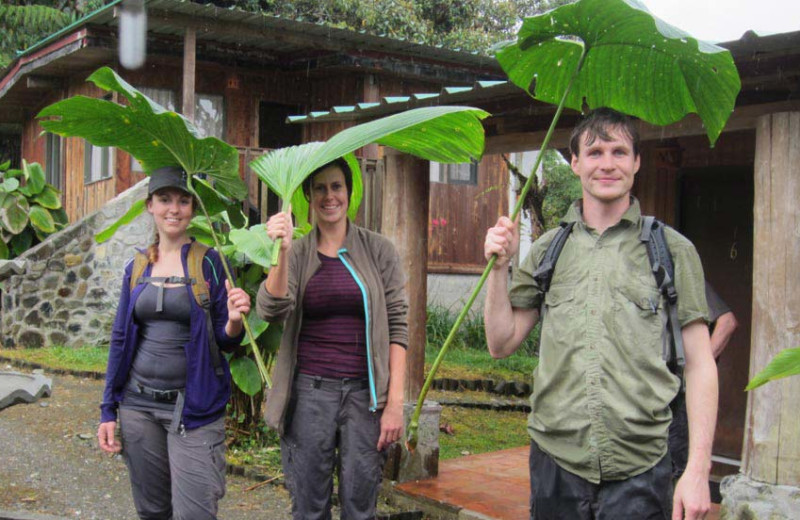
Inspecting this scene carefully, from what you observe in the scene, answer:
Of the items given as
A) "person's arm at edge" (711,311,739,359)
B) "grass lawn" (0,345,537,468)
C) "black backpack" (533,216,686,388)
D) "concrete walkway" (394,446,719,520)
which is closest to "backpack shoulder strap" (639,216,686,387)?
"black backpack" (533,216,686,388)

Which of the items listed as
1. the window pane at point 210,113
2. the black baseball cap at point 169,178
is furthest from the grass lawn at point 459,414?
the window pane at point 210,113

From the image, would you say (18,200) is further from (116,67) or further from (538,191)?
(538,191)

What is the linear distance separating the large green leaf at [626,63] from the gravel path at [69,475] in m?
4.08

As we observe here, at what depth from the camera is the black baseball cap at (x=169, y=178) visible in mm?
3588

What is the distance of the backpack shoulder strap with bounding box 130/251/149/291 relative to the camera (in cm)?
371

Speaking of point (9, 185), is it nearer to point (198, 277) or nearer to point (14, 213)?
point (14, 213)

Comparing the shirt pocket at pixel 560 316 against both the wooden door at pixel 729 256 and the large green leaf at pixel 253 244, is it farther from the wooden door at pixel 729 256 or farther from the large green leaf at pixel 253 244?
the wooden door at pixel 729 256

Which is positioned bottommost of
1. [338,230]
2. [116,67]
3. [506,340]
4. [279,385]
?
[279,385]

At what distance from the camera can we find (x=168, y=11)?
11.2 m

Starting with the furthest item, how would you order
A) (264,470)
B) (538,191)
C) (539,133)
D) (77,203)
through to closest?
(77,203) → (538,191) → (264,470) → (539,133)

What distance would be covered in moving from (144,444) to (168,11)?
876 cm

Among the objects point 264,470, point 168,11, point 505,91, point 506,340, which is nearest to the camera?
point 506,340

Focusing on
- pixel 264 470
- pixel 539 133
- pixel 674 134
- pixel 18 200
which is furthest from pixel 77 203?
pixel 674 134

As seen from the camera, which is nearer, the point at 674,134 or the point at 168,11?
the point at 674,134
